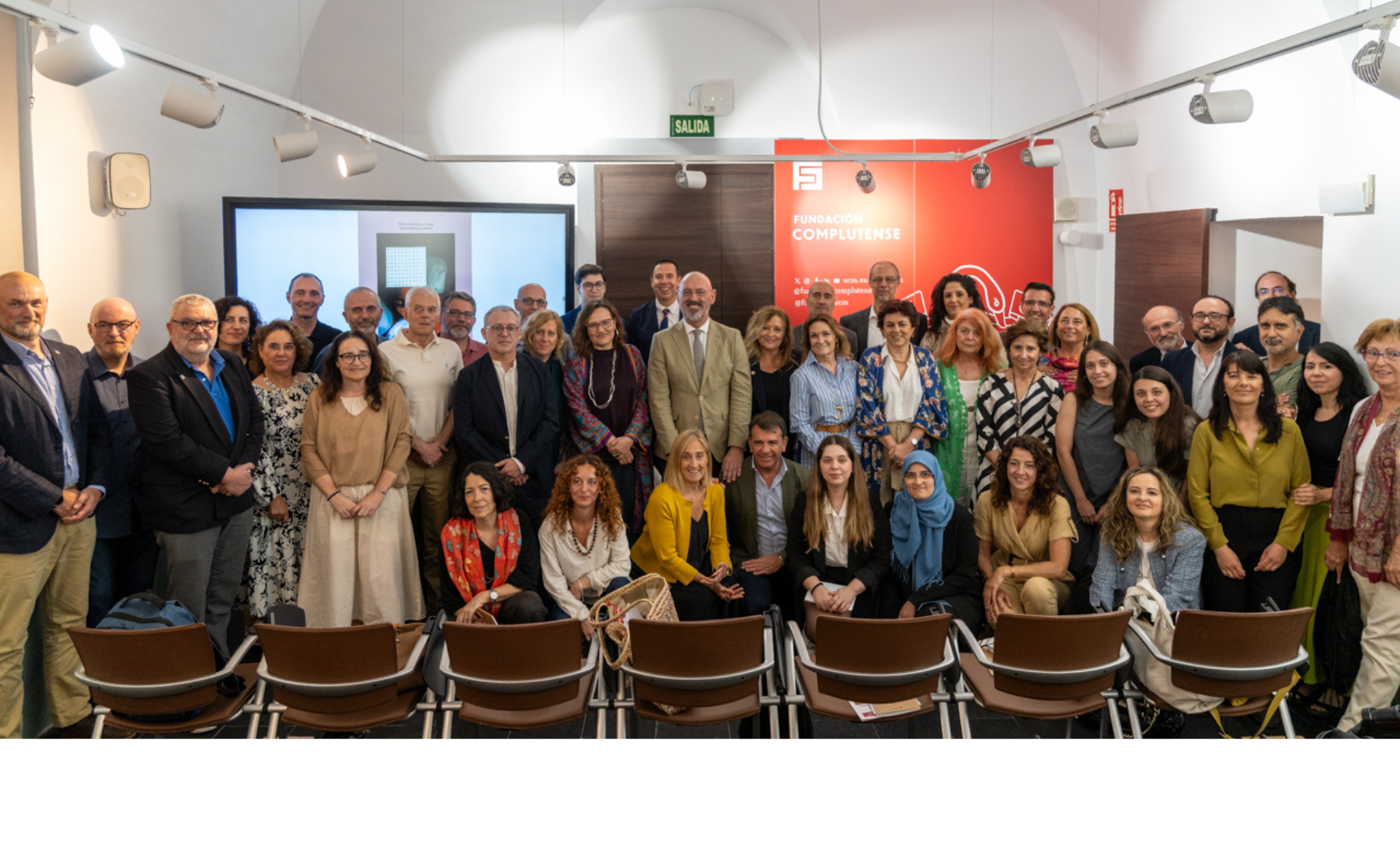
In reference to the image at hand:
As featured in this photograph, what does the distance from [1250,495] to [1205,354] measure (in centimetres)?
114

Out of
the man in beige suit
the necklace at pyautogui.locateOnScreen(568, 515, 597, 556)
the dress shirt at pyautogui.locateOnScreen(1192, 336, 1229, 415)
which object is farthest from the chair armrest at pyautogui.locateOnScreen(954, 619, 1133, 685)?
the dress shirt at pyautogui.locateOnScreen(1192, 336, 1229, 415)

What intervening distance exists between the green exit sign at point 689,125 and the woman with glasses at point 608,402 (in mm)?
3258

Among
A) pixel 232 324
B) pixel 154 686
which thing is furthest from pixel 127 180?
pixel 154 686

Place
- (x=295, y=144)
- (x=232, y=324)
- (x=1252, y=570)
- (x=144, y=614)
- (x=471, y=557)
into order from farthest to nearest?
(x=295, y=144) → (x=232, y=324) → (x=1252, y=570) → (x=471, y=557) → (x=144, y=614)

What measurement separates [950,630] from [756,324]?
227cm

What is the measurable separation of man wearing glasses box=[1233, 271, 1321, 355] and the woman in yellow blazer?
2.66 m

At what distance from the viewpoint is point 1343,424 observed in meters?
3.79

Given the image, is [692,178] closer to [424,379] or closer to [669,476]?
[424,379]

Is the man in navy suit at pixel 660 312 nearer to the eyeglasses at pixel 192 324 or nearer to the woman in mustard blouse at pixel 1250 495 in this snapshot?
the eyeglasses at pixel 192 324

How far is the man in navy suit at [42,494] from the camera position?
10.7 feet

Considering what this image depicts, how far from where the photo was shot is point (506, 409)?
4441 mm

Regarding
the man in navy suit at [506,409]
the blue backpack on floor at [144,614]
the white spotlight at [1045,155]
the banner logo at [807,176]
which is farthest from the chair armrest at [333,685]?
the banner logo at [807,176]

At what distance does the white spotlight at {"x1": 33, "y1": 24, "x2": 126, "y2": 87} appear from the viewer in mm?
3104
